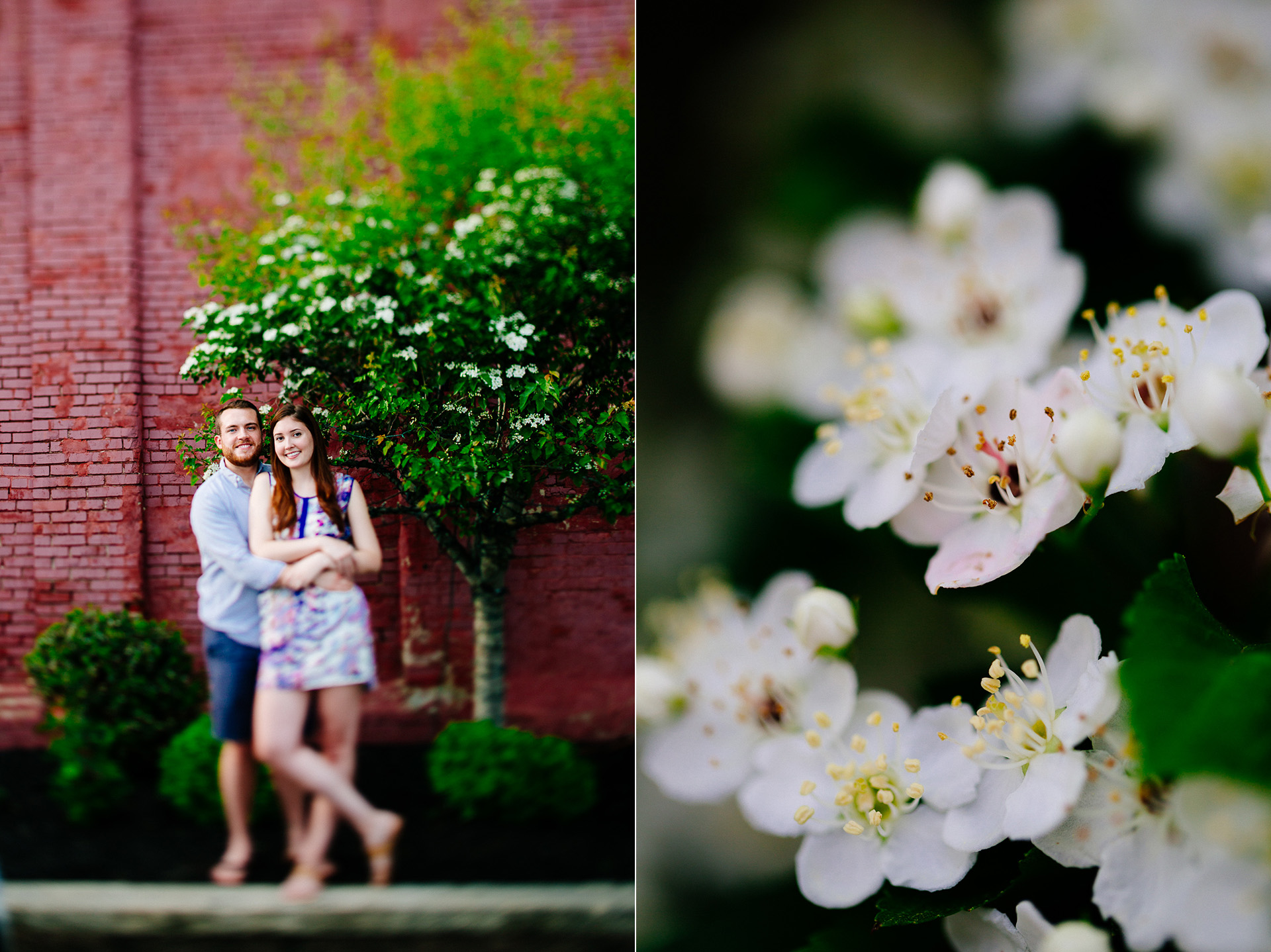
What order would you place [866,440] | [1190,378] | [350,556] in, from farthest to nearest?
[350,556] < [866,440] < [1190,378]

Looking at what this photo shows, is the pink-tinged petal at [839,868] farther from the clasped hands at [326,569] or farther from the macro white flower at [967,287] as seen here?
the clasped hands at [326,569]

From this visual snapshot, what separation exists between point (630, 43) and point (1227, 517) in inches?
27.8

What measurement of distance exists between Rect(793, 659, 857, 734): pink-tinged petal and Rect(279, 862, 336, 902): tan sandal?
51 centimetres

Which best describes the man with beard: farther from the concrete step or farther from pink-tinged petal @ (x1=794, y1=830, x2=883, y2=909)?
pink-tinged petal @ (x1=794, y1=830, x2=883, y2=909)

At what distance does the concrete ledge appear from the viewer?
0.84 m

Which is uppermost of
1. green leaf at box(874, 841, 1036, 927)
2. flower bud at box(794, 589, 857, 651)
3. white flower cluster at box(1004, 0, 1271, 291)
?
white flower cluster at box(1004, 0, 1271, 291)

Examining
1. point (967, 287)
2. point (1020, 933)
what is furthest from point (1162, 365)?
point (1020, 933)

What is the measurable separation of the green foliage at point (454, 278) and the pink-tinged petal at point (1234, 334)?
497 millimetres

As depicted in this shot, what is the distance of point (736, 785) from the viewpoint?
74cm

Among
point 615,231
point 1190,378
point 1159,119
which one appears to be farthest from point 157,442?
point 1159,119

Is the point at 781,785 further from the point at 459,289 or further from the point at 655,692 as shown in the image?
the point at 459,289

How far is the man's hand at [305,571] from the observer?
821mm

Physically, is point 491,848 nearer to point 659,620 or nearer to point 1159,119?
point 659,620

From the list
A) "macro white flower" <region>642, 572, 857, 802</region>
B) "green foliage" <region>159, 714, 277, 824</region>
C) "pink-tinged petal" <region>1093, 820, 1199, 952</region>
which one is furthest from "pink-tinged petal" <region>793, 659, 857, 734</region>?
"green foliage" <region>159, 714, 277, 824</region>
